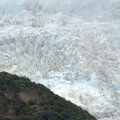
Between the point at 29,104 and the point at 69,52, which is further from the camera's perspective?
the point at 69,52

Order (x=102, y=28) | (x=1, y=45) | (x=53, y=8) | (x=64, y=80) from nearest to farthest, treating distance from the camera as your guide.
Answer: (x=64, y=80) → (x=1, y=45) → (x=102, y=28) → (x=53, y=8)

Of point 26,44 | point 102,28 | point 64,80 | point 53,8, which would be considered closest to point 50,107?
point 64,80

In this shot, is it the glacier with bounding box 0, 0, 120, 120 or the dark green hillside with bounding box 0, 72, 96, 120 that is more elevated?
the glacier with bounding box 0, 0, 120, 120

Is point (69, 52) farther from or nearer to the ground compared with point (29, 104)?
farther from the ground

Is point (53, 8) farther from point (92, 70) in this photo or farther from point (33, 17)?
point (92, 70)
